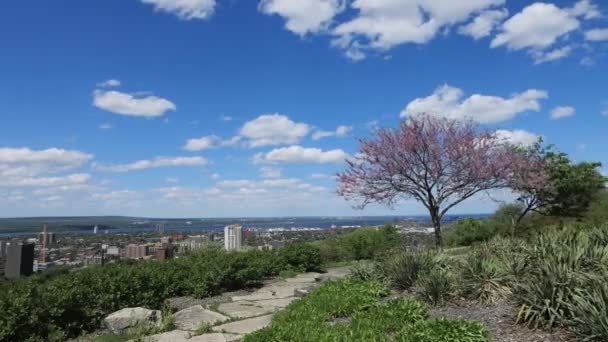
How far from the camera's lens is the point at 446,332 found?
13.6ft

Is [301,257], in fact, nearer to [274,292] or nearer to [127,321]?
[274,292]

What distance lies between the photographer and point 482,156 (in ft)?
43.2

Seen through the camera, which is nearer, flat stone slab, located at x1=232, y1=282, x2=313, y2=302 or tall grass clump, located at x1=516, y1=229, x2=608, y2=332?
tall grass clump, located at x1=516, y1=229, x2=608, y2=332

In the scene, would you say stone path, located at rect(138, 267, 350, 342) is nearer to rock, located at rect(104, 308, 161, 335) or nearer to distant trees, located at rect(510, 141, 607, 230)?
rock, located at rect(104, 308, 161, 335)

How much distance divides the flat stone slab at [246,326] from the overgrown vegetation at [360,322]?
0.78 ft

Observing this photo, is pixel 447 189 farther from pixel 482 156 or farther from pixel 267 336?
pixel 267 336

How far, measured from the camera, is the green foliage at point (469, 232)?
A: 21938 millimetres

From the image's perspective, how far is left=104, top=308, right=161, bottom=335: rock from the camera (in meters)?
5.52

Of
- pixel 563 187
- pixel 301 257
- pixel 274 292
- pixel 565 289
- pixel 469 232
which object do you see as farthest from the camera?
pixel 469 232

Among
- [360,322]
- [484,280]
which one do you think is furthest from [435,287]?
[360,322]

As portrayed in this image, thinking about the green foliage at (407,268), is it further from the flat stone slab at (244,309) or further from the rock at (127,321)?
the rock at (127,321)

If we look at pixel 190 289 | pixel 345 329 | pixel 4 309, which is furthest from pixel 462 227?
pixel 4 309

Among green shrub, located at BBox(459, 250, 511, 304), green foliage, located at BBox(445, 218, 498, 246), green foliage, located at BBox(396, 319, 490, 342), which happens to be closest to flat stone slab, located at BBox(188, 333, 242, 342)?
green foliage, located at BBox(396, 319, 490, 342)

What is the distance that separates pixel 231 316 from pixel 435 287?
278 centimetres
